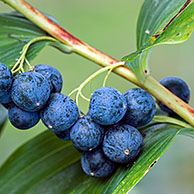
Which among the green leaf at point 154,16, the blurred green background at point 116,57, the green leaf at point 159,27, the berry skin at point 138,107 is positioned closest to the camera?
the green leaf at point 159,27

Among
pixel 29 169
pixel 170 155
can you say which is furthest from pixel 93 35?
pixel 29 169

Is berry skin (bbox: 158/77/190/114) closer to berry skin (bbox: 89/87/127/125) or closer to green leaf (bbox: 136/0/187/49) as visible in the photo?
green leaf (bbox: 136/0/187/49)

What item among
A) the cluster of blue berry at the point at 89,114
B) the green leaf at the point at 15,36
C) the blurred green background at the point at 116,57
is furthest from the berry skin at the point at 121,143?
the blurred green background at the point at 116,57

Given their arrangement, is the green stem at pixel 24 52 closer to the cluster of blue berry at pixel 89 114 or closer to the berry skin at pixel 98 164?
the cluster of blue berry at pixel 89 114

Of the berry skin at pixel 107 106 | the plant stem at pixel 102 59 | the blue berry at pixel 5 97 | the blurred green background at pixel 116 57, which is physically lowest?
the blurred green background at pixel 116 57

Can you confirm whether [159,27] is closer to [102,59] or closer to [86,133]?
[102,59]
